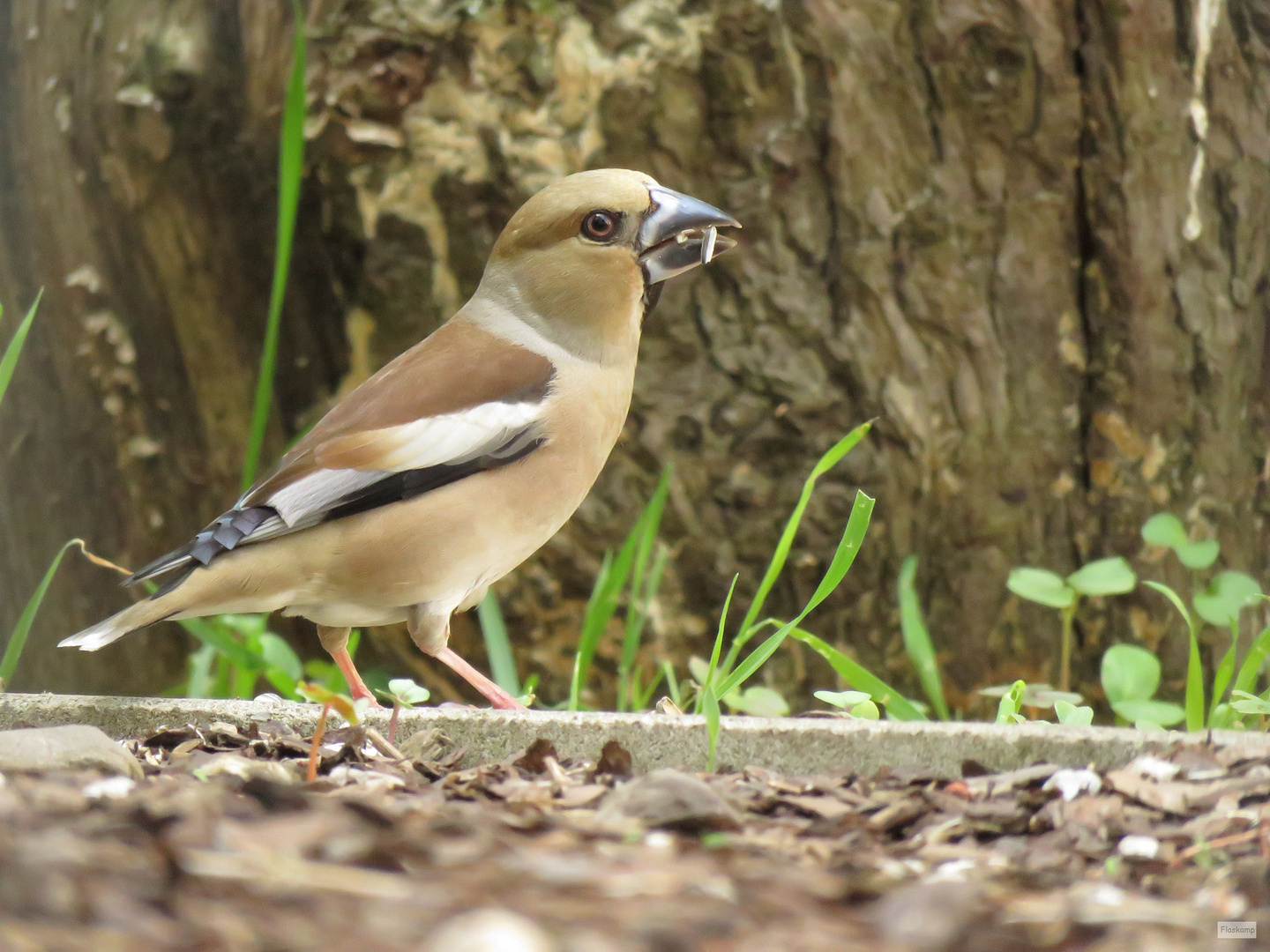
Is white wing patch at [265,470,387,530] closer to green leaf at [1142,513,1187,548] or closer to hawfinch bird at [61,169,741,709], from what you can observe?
hawfinch bird at [61,169,741,709]

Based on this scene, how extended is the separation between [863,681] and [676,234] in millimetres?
1151

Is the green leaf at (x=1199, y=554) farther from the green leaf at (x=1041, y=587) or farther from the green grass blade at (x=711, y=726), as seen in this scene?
the green grass blade at (x=711, y=726)

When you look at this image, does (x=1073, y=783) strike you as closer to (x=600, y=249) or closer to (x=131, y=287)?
(x=600, y=249)

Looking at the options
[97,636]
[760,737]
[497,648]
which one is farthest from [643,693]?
[760,737]

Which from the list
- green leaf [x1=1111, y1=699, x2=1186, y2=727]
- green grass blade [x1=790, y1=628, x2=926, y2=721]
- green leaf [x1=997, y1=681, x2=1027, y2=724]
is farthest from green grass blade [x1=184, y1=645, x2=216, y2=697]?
green leaf [x1=1111, y1=699, x2=1186, y2=727]

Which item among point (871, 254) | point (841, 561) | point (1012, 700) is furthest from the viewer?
point (871, 254)

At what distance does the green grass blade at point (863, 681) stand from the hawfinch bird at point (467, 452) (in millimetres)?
703

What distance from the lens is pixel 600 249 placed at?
120 inches

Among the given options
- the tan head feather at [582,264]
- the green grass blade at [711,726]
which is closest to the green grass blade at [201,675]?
the tan head feather at [582,264]

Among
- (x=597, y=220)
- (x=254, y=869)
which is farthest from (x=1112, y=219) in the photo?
(x=254, y=869)

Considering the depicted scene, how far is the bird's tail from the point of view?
2.63 m

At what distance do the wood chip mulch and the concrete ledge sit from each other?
0.09 m

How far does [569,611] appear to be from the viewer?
159 inches

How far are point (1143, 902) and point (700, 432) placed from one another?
108 inches
